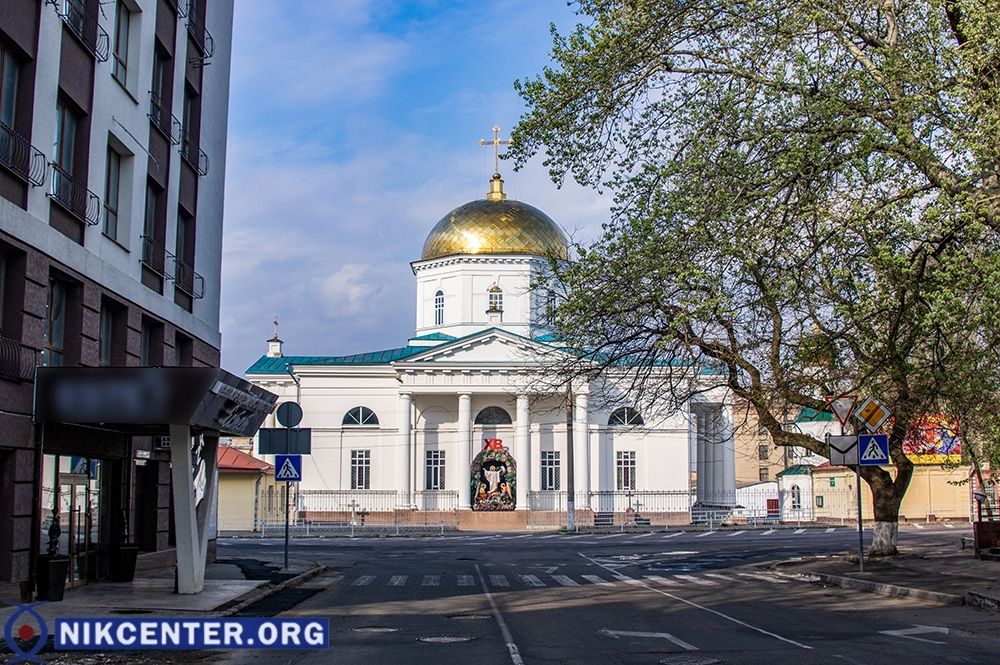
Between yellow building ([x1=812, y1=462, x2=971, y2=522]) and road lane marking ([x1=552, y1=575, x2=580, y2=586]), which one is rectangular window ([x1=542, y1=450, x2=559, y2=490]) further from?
road lane marking ([x1=552, y1=575, x2=580, y2=586])

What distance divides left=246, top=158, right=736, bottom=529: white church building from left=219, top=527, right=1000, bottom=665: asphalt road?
36372mm

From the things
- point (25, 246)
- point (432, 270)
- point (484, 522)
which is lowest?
point (484, 522)

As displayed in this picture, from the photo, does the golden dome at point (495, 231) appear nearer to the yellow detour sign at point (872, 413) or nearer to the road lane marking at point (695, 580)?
the road lane marking at point (695, 580)

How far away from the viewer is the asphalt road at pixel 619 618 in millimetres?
11828

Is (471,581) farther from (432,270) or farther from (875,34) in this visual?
(432,270)

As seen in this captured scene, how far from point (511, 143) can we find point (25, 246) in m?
7.52

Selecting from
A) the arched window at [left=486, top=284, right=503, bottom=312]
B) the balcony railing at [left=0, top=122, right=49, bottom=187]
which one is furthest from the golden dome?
the balcony railing at [left=0, top=122, right=49, bottom=187]

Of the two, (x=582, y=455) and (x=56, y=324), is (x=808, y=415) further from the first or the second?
(x=582, y=455)

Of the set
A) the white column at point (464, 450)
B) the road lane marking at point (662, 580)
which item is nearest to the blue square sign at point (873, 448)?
the road lane marking at point (662, 580)

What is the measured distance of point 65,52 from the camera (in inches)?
712

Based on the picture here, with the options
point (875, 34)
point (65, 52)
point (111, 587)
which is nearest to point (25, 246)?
point (65, 52)

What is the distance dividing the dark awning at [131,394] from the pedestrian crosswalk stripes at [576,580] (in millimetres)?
6931

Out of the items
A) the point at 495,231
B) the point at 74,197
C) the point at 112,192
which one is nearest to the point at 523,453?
the point at 495,231

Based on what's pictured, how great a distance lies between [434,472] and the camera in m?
66.8
